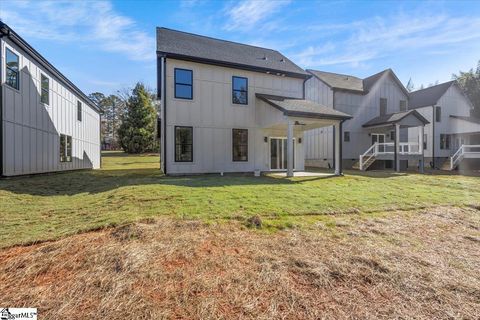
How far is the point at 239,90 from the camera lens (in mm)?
13453

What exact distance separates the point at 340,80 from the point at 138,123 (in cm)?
2493

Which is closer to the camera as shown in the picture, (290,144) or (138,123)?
(290,144)

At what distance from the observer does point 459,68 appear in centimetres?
4234

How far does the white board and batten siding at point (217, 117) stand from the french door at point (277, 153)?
0.37 meters

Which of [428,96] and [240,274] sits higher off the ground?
[428,96]

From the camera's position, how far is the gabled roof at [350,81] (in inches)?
800

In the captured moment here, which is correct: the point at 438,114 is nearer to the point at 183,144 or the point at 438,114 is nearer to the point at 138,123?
the point at 183,144

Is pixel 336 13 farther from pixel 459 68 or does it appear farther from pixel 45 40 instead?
pixel 459 68

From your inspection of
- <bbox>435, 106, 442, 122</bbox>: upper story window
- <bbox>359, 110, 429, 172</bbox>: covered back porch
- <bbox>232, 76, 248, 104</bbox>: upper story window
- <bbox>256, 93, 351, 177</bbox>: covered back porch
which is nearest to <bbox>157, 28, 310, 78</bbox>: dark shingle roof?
<bbox>232, 76, 248, 104</bbox>: upper story window

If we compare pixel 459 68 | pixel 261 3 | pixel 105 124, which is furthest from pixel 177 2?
pixel 459 68

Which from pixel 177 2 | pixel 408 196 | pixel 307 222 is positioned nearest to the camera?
pixel 307 222

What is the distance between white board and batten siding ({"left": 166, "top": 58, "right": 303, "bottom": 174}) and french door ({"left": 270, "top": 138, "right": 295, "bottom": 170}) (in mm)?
372

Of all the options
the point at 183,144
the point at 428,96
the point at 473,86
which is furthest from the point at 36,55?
the point at 473,86

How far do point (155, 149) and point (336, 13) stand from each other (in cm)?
2973
